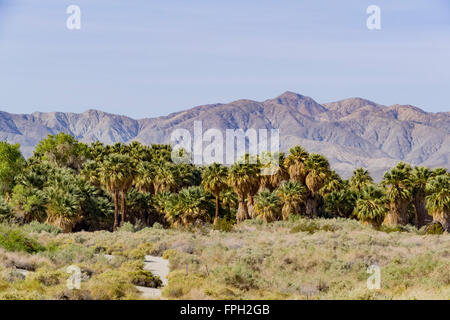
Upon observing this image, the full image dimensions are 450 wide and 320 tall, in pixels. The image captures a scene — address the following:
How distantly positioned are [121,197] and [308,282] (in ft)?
137

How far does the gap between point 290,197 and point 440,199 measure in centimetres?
1572

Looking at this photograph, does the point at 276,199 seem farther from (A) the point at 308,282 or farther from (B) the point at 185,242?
(A) the point at 308,282

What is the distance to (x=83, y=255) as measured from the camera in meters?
24.8

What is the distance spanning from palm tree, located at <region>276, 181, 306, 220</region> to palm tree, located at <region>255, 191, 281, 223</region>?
3.65 ft

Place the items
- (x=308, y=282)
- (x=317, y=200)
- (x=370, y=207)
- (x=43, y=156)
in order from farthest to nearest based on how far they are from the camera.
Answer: (x=43, y=156), (x=317, y=200), (x=370, y=207), (x=308, y=282)

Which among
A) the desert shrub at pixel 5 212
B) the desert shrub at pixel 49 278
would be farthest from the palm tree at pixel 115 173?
the desert shrub at pixel 49 278

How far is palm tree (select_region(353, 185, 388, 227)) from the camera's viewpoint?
53.1 metres

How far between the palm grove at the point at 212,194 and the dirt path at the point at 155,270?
62.4ft

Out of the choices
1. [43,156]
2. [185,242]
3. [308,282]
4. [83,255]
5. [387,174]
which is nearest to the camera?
[308,282]

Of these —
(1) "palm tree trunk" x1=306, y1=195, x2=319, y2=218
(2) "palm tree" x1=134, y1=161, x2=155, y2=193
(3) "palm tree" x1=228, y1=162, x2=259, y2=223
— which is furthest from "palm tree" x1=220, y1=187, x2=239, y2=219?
(2) "palm tree" x1=134, y1=161, x2=155, y2=193

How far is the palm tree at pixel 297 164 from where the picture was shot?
6341cm

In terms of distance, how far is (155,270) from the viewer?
24.2 meters

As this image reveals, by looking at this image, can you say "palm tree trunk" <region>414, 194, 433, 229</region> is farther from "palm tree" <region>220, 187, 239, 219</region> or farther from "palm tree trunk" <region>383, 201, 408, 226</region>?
"palm tree" <region>220, 187, 239, 219</region>
